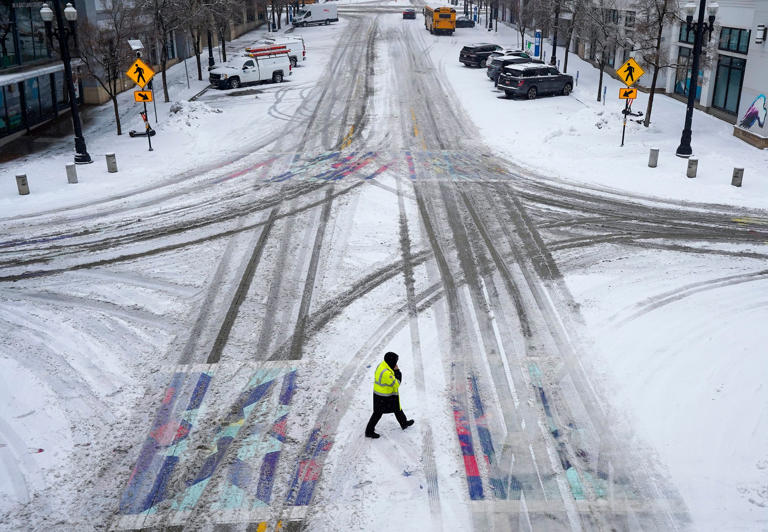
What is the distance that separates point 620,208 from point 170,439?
13.1m

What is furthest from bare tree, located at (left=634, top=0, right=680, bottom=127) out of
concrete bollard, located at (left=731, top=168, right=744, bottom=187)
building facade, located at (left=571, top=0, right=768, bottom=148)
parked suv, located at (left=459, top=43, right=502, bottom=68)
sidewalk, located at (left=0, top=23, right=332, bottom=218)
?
parked suv, located at (left=459, top=43, right=502, bottom=68)

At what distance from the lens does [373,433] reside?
28.3ft

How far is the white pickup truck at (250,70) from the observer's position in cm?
3509

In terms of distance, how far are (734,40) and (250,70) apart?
23.0m

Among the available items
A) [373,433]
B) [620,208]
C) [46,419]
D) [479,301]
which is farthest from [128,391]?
[620,208]

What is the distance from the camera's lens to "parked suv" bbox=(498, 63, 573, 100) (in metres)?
31.5

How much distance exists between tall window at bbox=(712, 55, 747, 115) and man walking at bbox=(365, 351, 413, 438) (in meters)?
23.1

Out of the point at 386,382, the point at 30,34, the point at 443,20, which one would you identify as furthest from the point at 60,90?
the point at 443,20

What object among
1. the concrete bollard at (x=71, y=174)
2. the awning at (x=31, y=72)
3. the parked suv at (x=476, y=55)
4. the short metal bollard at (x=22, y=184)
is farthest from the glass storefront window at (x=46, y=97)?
the parked suv at (x=476, y=55)

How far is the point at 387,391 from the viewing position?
8406 mm

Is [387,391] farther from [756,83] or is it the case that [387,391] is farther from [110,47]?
[110,47]

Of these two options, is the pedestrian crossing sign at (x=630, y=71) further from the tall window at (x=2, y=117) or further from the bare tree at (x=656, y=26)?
the tall window at (x=2, y=117)

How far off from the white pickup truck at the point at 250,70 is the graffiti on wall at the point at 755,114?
23.3m

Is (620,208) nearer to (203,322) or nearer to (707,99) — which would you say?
(203,322)
